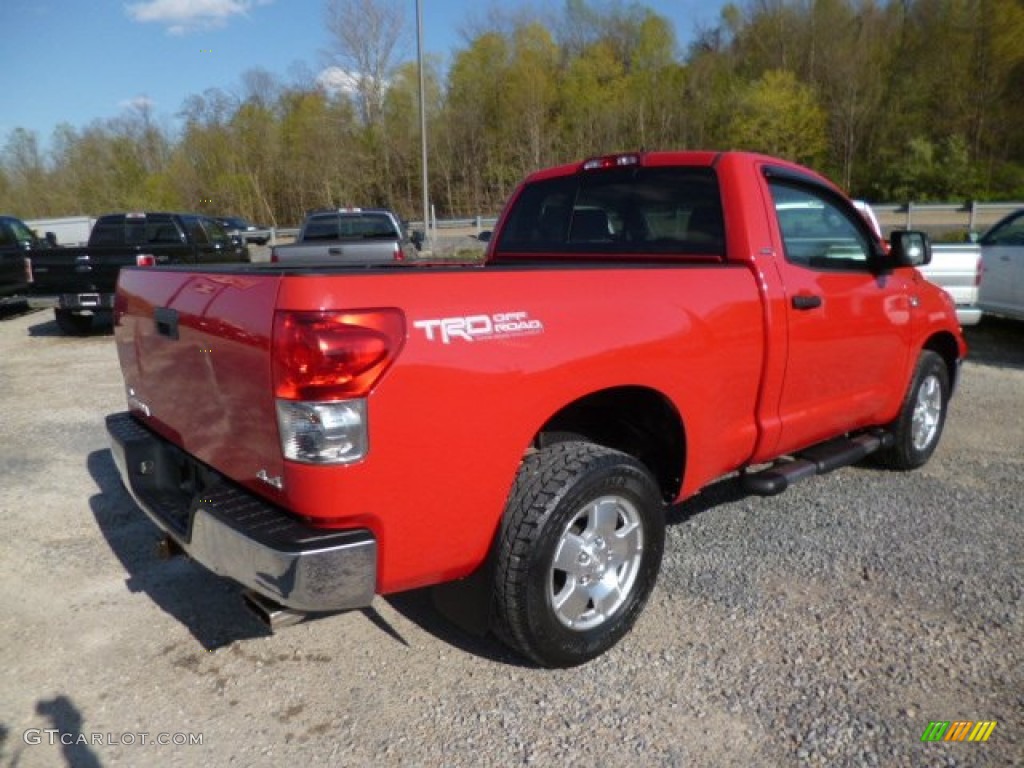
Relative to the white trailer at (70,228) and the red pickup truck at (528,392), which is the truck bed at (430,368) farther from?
the white trailer at (70,228)

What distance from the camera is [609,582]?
301 centimetres

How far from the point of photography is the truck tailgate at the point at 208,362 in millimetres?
2309

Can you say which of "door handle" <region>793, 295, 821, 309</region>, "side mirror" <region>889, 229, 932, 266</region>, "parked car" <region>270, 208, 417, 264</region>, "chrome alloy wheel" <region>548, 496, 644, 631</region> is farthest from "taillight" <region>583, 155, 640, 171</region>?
"parked car" <region>270, 208, 417, 264</region>

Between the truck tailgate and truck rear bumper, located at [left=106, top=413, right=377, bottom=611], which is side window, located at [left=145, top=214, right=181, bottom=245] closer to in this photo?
the truck tailgate

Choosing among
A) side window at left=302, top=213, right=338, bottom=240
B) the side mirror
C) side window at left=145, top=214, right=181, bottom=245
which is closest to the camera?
the side mirror

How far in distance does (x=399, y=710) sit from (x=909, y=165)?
50.8 metres

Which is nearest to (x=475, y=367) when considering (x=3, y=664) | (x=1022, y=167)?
(x=3, y=664)

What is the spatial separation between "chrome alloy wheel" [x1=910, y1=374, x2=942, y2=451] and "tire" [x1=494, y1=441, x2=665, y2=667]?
8.73ft

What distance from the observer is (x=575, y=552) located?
9.35ft

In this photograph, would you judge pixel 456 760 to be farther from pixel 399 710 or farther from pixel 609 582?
pixel 609 582

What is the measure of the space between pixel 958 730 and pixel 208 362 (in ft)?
8.96

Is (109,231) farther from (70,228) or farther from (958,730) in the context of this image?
(70,228)

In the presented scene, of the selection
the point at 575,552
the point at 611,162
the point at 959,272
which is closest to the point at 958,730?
the point at 575,552

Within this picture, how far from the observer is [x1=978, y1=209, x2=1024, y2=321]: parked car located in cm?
867
